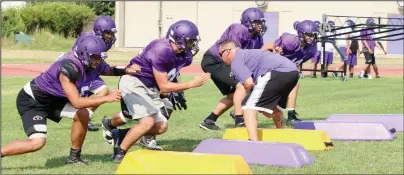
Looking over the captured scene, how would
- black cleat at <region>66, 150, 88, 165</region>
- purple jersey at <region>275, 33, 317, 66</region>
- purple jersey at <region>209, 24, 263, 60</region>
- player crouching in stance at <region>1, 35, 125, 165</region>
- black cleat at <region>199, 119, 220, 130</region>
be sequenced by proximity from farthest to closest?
purple jersey at <region>275, 33, 317, 66</region> < black cleat at <region>199, 119, 220, 130</region> < purple jersey at <region>209, 24, 263, 60</region> < black cleat at <region>66, 150, 88, 165</region> < player crouching in stance at <region>1, 35, 125, 165</region>

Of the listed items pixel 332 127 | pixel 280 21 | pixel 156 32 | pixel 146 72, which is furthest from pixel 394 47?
pixel 146 72

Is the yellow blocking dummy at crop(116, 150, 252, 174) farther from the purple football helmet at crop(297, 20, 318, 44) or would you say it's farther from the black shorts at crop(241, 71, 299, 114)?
the purple football helmet at crop(297, 20, 318, 44)

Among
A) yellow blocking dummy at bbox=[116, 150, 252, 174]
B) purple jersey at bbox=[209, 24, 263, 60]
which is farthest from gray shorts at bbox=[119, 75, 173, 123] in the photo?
purple jersey at bbox=[209, 24, 263, 60]

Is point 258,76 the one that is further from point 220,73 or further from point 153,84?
point 220,73

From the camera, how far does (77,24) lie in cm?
4691

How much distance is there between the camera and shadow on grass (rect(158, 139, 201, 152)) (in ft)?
31.7

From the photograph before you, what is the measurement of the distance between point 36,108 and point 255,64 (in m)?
2.77

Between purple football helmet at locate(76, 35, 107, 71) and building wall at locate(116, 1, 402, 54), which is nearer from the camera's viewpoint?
purple football helmet at locate(76, 35, 107, 71)

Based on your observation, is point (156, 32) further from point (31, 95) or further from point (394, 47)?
point (31, 95)

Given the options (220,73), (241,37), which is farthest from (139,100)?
(220,73)

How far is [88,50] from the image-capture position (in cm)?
781

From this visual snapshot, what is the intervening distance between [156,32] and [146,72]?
110 ft

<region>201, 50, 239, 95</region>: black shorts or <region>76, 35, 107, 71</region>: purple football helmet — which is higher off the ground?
<region>76, 35, 107, 71</region>: purple football helmet

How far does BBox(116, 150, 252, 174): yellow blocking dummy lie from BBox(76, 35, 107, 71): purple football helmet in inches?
48.1
